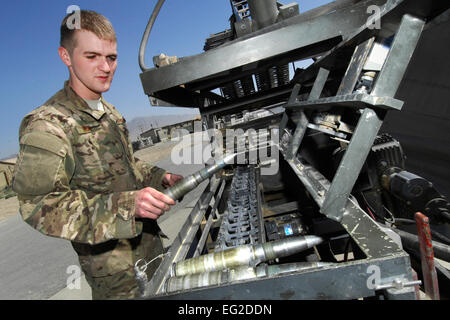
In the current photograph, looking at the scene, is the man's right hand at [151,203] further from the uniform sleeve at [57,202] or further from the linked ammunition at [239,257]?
the linked ammunition at [239,257]

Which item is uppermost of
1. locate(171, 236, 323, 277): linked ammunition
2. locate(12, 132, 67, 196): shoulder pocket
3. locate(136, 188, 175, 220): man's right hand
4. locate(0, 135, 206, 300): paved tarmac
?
locate(12, 132, 67, 196): shoulder pocket

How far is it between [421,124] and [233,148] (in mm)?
4053

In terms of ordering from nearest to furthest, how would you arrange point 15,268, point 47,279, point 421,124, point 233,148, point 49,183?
point 49,183, point 47,279, point 233,148, point 15,268, point 421,124

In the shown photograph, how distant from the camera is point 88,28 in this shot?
1.53m

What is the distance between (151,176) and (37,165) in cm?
106

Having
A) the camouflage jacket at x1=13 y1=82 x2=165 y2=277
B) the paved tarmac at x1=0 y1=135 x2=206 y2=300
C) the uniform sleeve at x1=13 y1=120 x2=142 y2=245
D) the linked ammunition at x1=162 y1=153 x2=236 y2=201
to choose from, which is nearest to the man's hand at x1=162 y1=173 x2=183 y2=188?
the camouflage jacket at x1=13 y1=82 x2=165 y2=277

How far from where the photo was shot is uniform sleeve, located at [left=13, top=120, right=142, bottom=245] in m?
1.29

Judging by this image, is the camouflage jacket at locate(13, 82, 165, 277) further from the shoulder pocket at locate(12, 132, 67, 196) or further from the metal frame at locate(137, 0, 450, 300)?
the metal frame at locate(137, 0, 450, 300)

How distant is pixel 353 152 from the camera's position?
52.7 inches

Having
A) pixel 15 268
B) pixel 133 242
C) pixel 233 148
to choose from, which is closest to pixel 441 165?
pixel 233 148

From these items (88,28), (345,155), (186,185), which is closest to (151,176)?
(186,185)

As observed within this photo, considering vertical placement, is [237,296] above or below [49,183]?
below

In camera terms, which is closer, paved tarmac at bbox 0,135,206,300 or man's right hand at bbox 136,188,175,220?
man's right hand at bbox 136,188,175,220
